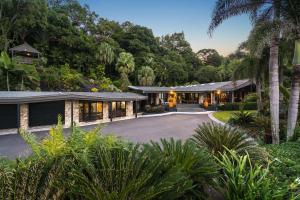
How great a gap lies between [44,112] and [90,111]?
4.97 meters

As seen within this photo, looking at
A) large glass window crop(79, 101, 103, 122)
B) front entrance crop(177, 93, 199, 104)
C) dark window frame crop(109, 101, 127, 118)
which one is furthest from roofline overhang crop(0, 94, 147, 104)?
front entrance crop(177, 93, 199, 104)

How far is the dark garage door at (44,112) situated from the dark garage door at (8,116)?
45.6 inches

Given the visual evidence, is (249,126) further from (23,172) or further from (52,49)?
(52,49)

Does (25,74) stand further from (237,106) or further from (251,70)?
(237,106)

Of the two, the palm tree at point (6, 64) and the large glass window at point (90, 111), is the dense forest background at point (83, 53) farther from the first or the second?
the large glass window at point (90, 111)

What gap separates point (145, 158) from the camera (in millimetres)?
3182

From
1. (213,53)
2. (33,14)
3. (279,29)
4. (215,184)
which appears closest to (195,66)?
(213,53)

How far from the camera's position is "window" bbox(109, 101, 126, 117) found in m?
26.8

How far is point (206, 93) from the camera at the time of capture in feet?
138

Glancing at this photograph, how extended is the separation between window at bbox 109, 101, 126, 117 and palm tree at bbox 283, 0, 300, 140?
60.2 feet

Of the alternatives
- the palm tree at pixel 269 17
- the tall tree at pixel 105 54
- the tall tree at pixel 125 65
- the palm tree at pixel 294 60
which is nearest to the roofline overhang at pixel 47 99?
the palm tree at pixel 269 17

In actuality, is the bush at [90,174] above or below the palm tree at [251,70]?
below

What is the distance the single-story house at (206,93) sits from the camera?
36.9m

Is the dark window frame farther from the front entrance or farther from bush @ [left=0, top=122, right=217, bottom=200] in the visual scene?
bush @ [left=0, top=122, right=217, bottom=200]
